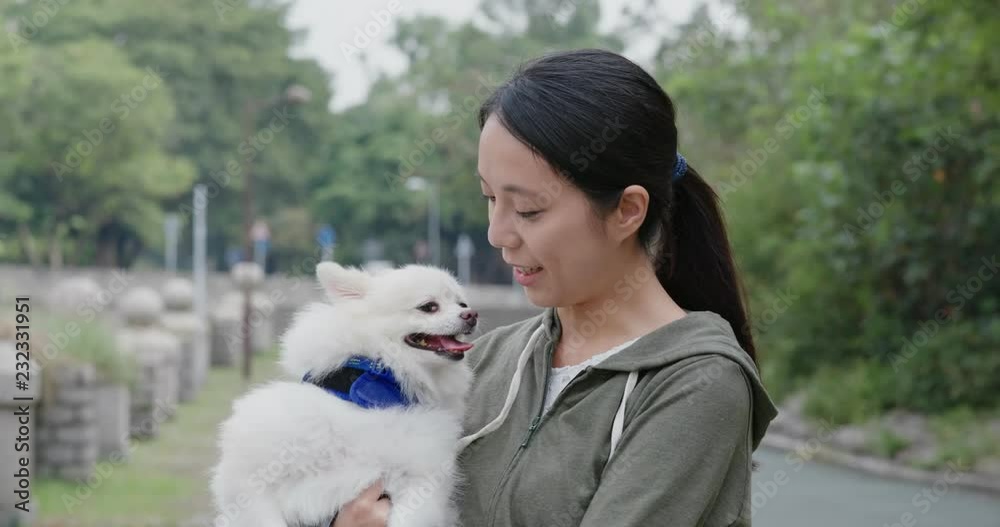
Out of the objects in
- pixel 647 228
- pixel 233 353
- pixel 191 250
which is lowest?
pixel 191 250

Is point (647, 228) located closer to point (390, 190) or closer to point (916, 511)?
point (916, 511)

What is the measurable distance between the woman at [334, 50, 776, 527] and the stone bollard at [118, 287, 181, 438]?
1122cm

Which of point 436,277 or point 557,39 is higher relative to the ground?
point 436,277

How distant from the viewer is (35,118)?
137 ft

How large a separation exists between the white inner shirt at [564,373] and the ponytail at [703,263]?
334 mm

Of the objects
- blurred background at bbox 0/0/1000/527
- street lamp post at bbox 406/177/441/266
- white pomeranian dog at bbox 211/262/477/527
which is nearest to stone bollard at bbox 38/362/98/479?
blurred background at bbox 0/0/1000/527

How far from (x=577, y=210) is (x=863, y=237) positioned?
46.3ft

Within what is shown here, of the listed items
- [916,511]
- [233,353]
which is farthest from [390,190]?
[916,511]

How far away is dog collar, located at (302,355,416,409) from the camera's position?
298 centimetres

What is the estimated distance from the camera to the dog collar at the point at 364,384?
2980mm

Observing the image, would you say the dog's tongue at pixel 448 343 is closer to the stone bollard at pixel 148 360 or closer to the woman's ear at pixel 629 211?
the woman's ear at pixel 629 211

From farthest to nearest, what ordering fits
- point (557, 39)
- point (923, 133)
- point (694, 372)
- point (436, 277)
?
point (557, 39) < point (923, 133) < point (436, 277) < point (694, 372)

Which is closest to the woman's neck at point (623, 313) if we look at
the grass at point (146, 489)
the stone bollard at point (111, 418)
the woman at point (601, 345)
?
the woman at point (601, 345)

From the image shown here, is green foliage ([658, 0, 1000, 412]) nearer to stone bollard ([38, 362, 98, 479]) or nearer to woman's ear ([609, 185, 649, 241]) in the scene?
stone bollard ([38, 362, 98, 479])
